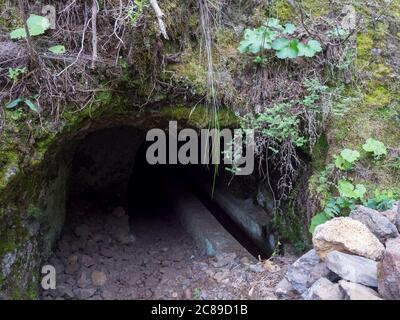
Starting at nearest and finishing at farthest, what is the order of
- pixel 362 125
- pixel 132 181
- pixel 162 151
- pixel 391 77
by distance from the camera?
pixel 362 125 → pixel 391 77 → pixel 162 151 → pixel 132 181

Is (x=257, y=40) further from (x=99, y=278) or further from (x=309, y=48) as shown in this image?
(x=99, y=278)

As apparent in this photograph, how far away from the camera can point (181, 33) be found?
347 centimetres

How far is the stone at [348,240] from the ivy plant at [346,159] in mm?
812

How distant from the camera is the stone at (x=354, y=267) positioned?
2.07 meters

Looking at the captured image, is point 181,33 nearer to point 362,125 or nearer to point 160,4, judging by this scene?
point 160,4

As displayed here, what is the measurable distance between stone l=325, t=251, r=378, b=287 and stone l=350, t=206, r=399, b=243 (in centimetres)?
27

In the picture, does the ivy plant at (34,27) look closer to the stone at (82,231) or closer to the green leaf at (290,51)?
the green leaf at (290,51)

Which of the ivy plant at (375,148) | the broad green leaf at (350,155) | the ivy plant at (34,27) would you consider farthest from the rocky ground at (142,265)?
the ivy plant at (34,27)

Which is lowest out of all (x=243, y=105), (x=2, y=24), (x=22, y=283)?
(x=22, y=283)

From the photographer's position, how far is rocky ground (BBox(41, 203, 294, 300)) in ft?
10.5

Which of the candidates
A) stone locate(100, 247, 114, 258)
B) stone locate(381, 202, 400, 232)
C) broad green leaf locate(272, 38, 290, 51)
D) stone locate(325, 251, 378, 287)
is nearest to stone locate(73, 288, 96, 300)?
stone locate(100, 247, 114, 258)

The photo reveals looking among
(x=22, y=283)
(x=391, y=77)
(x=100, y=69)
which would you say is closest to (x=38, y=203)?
(x=22, y=283)

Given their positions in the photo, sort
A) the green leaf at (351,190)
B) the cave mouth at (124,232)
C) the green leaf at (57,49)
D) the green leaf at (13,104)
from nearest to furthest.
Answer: the green leaf at (13,104) → the green leaf at (351,190) → the green leaf at (57,49) → the cave mouth at (124,232)

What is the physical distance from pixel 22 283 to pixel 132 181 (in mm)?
3458
